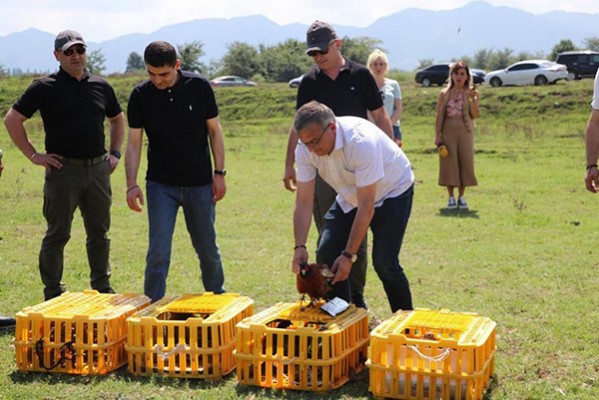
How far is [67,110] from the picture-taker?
696cm

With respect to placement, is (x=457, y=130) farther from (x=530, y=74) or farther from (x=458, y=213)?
(x=530, y=74)

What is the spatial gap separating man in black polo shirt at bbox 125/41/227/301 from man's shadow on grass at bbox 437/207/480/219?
6384 mm

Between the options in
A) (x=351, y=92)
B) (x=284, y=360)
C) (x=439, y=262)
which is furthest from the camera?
(x=439, y=262)

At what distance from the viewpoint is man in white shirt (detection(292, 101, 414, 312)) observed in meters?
5.20

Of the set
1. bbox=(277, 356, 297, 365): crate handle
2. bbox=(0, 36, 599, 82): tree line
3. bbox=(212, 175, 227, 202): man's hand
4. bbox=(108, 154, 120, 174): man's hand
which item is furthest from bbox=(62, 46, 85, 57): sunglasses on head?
bbox=(0, 36, 599, 82): tree line

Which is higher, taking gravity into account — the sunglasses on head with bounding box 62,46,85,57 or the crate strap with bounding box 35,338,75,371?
the sunglasses on head with bounding box 62,46,85,57

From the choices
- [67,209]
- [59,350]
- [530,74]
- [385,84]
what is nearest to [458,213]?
[385,84]

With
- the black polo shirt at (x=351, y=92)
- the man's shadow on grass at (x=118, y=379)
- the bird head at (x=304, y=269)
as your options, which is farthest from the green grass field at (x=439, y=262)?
the black polo shirt at (x=351, y=92)

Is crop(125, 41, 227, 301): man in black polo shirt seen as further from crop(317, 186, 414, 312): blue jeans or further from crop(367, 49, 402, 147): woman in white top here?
crop(367, 49, 402, 147): woman in white top

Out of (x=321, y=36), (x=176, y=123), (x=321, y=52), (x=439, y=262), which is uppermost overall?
(x=321, y=36)

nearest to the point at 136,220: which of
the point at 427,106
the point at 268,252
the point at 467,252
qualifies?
the point at 268,252

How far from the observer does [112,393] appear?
518cm

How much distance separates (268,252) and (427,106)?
90.1 feet

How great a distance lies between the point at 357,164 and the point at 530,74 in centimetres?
4000
